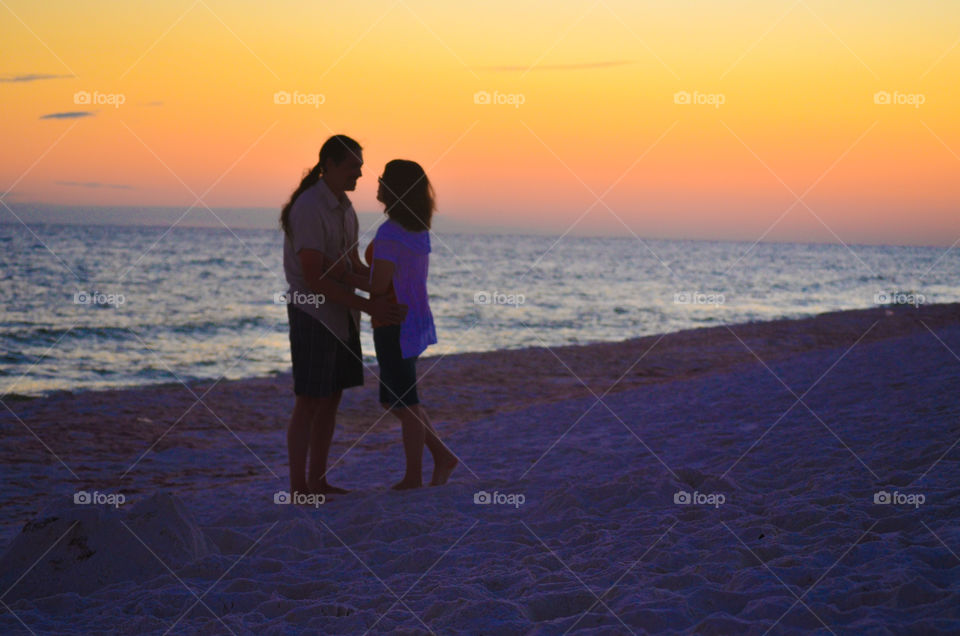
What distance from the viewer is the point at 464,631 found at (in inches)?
119

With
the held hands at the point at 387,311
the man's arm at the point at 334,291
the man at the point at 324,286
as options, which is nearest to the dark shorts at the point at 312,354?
the man at the point at 324,286

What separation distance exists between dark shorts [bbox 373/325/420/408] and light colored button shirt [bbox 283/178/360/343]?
0.77ft

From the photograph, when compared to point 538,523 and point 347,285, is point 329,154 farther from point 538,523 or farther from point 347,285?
point 538,523

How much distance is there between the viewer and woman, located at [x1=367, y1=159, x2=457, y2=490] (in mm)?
4695

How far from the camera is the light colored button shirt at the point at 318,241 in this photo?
4.66 meters

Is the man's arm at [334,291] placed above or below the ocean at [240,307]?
below

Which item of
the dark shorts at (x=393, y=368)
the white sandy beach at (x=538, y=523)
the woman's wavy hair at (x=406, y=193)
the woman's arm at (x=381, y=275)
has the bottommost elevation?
the white sandy beach at (x=538, y=523)

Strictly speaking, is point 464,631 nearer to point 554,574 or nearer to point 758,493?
point 554,574

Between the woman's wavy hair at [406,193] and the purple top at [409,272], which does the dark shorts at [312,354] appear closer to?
the purple top at [409,272]

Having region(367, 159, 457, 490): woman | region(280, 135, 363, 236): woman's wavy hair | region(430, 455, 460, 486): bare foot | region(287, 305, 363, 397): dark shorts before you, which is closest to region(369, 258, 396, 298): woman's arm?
region(367, 159, 457, 490): woman

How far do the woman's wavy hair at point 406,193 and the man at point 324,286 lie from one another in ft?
0.88

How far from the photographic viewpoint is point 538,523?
14.4 feet

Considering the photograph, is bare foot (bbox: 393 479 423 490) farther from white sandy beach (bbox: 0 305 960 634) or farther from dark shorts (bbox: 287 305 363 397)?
dark shorts (bbox: 287 305 363 397)

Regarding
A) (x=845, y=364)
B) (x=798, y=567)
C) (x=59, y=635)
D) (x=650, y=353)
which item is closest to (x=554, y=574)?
(x=798, y=567)
